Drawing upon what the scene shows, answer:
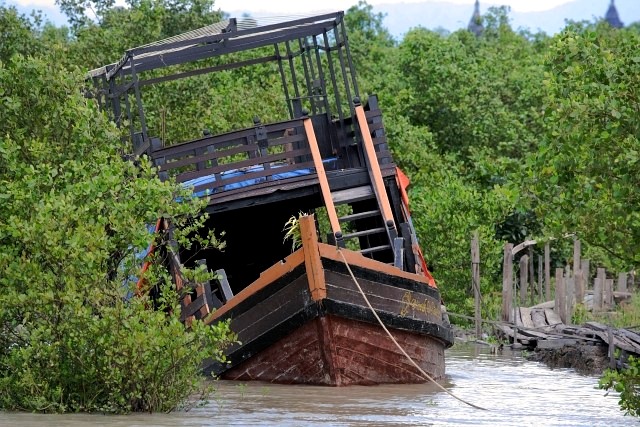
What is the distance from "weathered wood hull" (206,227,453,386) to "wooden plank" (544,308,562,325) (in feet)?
27.2

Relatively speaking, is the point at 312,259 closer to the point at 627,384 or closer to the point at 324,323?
the point at 324,323

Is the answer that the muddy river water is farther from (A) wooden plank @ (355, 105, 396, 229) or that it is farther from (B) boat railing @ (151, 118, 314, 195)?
(B) boat railing @ (151, 118, 314, 195)

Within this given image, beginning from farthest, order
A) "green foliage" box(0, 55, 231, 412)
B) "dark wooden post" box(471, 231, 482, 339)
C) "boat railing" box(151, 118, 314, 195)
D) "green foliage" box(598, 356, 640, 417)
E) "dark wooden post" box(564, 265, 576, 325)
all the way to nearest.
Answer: "dark wooden post" box(564, 265, 576, 325) < "dark wooden post" box(471, 231, 482, 339) < "boat railing" box(151, 118, 314, 195) < "green foliage" box(0, 55, 231, 412) < "green foliage" box(598, 356, 640, 417)

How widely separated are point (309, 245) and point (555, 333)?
27.6 feet

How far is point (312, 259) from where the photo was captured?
14125 millimetres

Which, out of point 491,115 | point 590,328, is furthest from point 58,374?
point 491,115

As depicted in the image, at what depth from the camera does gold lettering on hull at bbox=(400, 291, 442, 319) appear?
49.3ft

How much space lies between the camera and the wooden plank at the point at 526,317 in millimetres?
23422

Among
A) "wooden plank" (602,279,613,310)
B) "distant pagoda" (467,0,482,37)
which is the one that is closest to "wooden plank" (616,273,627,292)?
"wooden plank" (602,279,613,310)

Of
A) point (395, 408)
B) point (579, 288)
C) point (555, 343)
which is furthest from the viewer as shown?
point (579, 288)

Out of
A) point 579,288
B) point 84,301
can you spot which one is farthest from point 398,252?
point 579,288

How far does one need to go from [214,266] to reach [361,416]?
7.32 meters

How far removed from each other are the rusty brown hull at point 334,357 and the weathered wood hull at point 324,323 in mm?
11

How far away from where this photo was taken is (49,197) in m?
11.3
